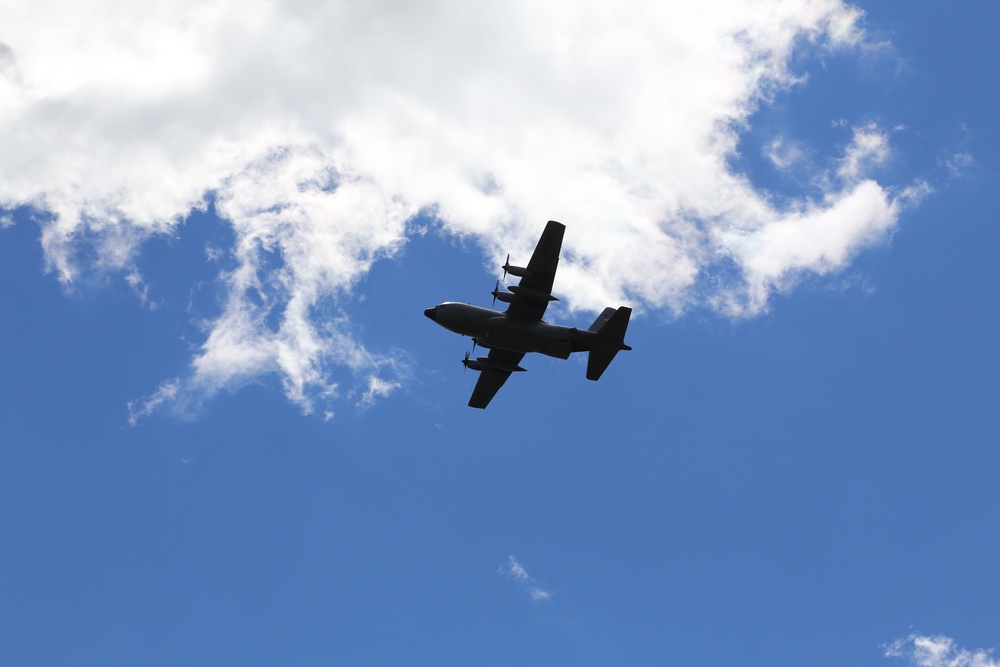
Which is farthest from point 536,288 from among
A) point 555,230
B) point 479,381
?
point 479,381

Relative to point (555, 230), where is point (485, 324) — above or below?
below

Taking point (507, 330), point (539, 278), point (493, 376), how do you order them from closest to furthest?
point (539, 278) < point (507, 330) < point (493, 376)

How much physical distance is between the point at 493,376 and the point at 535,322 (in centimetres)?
734

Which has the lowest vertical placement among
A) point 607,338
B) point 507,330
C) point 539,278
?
point 507,330

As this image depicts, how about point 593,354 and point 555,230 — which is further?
point 593,354

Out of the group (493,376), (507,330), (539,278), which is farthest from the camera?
(493,376)

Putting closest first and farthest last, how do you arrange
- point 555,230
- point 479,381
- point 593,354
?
point 555,230
point 593,354
point 479,381

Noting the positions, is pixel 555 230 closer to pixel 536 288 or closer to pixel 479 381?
pixel 536 288

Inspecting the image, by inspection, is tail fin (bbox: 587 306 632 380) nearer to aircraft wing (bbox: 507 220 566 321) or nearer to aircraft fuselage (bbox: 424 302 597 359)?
aircraft fuselage (bbox: 424 302 597 359)

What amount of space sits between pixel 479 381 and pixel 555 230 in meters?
13.5

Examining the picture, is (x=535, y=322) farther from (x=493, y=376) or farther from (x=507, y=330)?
(x=493, y=376)

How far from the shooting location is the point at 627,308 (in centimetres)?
5391

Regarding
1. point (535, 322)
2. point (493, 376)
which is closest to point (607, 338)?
point (535, 322)

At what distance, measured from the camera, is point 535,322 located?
54.4 meters
